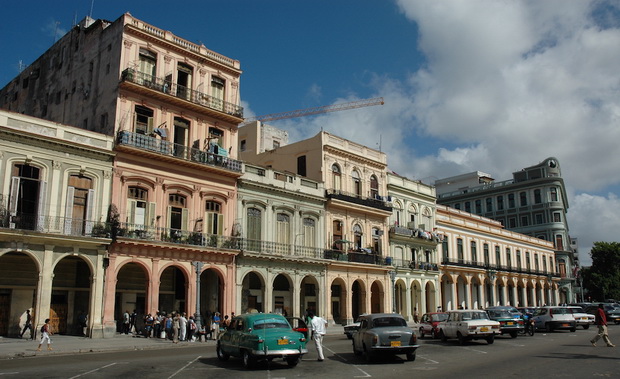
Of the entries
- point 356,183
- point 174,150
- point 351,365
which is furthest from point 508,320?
point 356,183

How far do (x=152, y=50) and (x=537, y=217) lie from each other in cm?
6675

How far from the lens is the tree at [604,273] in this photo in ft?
269

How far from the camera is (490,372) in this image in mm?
14406

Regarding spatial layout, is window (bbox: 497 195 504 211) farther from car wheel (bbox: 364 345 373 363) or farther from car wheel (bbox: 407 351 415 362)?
car wheel (bbox: 364 345 373 363)

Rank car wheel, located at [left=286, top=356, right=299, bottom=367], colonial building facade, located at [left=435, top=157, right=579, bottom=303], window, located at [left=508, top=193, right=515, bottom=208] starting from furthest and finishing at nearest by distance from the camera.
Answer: window, located at [left=508, top=193, right=515, bottom=208] < colonial building facade, located at [left=435, top=157, right=579, bottom=303] < car wheel, located at [left=286, top=356, right=299, bottom=367]

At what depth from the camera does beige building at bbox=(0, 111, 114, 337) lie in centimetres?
2619

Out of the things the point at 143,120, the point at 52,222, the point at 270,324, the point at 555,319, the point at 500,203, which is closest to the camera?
the point at 270,324

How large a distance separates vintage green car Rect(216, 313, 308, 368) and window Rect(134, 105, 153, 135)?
17.5 m

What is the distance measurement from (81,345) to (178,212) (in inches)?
420

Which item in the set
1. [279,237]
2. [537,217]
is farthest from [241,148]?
[537,217]

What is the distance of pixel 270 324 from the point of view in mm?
17016

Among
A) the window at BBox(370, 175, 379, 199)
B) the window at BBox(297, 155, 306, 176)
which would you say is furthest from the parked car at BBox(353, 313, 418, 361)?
the window at BBox(370, 175, 379, 199)

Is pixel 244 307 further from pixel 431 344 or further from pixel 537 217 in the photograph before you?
pixel 537 217

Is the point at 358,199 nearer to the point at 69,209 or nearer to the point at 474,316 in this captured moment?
the point at 474,316
